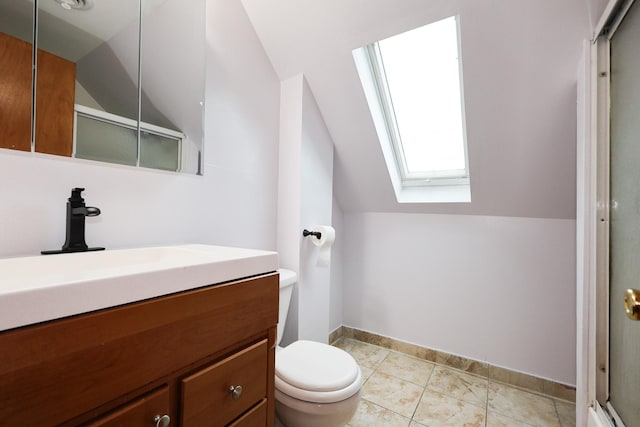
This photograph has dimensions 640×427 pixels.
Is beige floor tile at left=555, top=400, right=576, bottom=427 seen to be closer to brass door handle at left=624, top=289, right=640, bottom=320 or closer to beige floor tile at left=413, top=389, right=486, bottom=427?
beige floor tile at left=413, top=389, right=486, bottom=427

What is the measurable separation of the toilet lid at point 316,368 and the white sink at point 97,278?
1.60ft

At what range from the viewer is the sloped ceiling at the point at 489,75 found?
3.91 ft

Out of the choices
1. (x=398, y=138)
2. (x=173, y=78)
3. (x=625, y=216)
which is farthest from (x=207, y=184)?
(x=625, y=216)

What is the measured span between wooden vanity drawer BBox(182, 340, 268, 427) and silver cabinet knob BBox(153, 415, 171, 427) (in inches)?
1.6

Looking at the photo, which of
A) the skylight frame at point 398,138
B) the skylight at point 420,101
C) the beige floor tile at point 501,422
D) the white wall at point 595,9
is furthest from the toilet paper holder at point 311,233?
the white wall at point 595,9

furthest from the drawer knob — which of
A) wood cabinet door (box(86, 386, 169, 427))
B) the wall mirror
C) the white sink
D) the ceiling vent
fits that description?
the ceiling vent

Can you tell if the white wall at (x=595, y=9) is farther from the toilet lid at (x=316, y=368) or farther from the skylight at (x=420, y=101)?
the toilet lid at (x=316, y=368)

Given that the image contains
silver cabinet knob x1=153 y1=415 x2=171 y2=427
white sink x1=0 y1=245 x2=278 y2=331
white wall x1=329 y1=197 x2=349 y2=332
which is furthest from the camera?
white wall x1=329 y1=197 x2=349 y2=332

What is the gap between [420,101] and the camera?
1847 mm

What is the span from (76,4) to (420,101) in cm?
170

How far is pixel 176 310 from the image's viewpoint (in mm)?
619

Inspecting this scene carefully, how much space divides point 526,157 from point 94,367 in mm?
1902

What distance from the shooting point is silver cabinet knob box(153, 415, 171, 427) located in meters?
0.59

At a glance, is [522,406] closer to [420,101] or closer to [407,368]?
[407,368]
